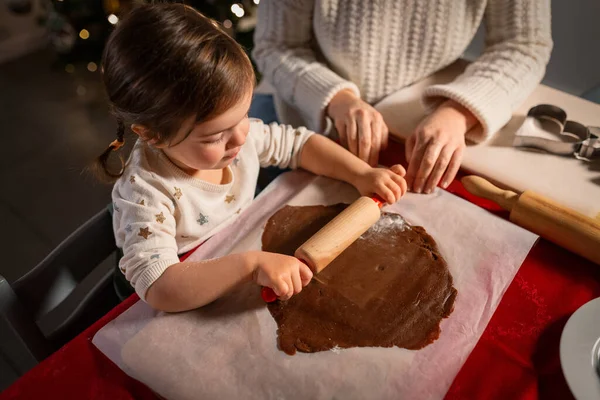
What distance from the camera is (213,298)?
2.12 feet

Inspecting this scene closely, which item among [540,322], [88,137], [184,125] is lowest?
[88,137]

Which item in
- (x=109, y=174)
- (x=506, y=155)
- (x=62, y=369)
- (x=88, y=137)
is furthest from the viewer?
(x=88, y=137)

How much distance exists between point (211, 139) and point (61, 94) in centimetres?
201

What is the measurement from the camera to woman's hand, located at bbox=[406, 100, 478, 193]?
0.82 m

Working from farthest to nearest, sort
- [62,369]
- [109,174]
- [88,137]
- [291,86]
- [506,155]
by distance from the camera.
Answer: [88,137]
[291,86]
[506,155]
[109,174]
[62,369]

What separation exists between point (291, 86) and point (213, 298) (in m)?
0.53

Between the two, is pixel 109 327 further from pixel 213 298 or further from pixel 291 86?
pixel 291 86

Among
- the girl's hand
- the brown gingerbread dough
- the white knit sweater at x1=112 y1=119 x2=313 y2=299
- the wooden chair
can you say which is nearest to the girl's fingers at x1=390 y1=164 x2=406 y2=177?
the girl's hand

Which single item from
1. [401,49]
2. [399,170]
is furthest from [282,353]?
[401,49]

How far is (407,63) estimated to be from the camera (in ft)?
3.31

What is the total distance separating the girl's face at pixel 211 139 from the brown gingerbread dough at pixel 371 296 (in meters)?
0.16

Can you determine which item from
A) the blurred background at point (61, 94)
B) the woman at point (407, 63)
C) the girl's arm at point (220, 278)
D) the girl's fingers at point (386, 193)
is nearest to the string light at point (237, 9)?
the blurred background at point (61, 94)

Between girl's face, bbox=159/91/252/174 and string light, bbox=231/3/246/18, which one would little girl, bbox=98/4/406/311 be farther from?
string light, bbox=231/3/246/18

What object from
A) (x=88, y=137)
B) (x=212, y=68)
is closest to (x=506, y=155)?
(x=212, y=68)
